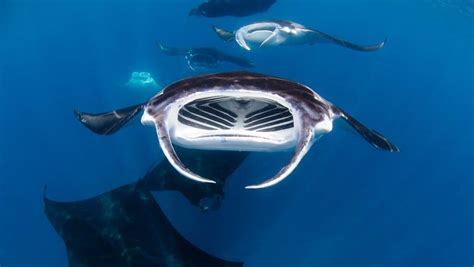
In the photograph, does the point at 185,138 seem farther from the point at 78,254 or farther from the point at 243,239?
the point at 243,239

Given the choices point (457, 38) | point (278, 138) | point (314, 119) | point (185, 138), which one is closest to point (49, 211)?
point (185, 138)

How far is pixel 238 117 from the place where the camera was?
3.49 m

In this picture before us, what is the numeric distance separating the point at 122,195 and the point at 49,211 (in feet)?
2.97

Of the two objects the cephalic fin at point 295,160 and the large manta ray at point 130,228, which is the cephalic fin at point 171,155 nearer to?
the cephalic fin at point 295,160

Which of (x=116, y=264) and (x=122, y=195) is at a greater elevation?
(x=122, y=195)

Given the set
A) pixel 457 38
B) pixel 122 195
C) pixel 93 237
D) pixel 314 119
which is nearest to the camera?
pixel 314 119

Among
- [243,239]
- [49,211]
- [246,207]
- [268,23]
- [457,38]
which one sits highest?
[457,38]

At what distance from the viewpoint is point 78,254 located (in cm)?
385

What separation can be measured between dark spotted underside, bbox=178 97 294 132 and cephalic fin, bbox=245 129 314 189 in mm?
727

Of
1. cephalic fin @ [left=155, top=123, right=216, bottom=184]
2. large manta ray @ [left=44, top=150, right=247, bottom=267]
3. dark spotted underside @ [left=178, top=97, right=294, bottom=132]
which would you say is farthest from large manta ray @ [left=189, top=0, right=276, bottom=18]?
cephalic fin @ [left=155, top=123, right=216, bottom=184]

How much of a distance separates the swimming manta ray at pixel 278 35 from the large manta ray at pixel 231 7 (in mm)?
2601

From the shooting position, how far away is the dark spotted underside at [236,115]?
3.27 metres

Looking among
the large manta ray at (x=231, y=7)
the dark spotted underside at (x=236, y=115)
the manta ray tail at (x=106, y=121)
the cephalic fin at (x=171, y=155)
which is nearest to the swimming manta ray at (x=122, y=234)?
the manta ray tail at (x=106, y=121)

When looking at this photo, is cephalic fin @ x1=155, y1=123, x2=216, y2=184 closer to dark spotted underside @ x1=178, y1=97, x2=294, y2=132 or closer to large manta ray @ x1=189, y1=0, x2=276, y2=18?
dark spotted underside @ x1=178, y1=97, x2=294, y2=132
